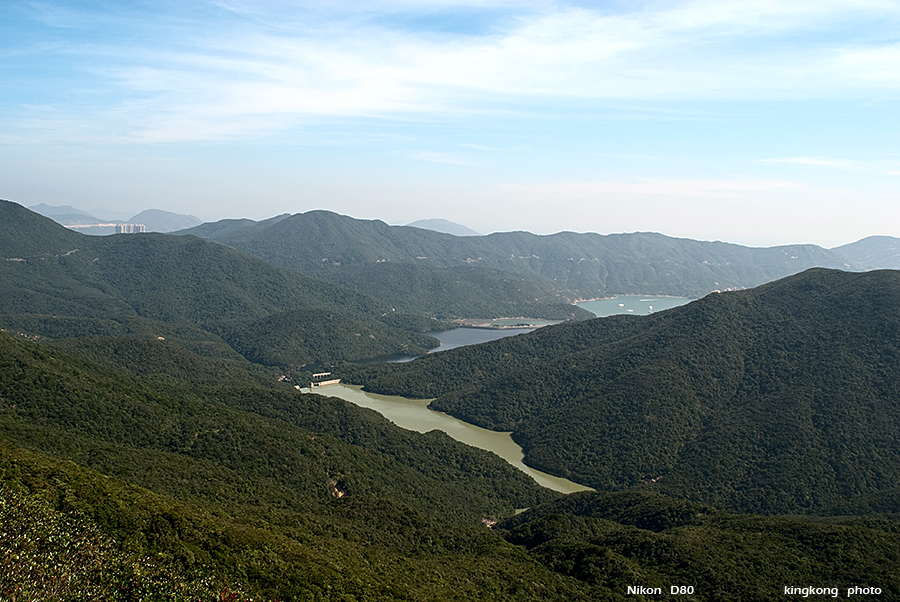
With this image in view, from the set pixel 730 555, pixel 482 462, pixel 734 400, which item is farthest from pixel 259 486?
pixel 734 400

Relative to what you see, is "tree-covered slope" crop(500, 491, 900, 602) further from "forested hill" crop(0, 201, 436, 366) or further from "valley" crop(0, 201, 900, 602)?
"forested hill" crop(0, 201, 436, 366)

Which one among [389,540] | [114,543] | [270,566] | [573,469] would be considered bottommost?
[573,469]

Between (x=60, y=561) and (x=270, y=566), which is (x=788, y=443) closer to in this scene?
(x=270, y=566)

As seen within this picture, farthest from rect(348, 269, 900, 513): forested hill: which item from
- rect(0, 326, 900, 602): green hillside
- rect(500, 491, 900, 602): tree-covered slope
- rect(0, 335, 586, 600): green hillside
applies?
rect(500, 491, 900, 602): tree-covered slope

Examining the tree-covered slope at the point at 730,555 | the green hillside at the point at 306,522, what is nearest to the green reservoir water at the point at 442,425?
the green hillside at the point at 306,522

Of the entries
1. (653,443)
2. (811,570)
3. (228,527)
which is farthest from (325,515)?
(653,443)

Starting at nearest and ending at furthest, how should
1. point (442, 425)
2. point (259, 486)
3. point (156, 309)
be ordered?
point (259, 486), point (442, 425), point (156, 309)

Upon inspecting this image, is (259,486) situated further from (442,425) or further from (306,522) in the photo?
(442,425)
